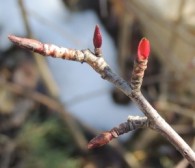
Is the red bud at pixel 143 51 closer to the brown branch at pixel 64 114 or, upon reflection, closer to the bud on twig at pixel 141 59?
the bud on twig at pixel 141 59

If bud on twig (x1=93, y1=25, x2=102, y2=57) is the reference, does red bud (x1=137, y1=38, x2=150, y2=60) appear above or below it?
below

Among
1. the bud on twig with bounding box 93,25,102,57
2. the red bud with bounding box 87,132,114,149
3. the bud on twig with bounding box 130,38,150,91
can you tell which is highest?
the bud on twig with bounding box 93,25,102,57

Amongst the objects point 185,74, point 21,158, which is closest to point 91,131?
point 21,158

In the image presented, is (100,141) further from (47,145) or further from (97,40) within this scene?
(47,145)

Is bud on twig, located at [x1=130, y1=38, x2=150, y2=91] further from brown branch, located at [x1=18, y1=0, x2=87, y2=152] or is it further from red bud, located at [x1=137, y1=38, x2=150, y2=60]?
brown branch, located at [x1=18, y1=0, x2=87, y2=152]

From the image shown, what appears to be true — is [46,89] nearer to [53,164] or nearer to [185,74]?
[53,164]

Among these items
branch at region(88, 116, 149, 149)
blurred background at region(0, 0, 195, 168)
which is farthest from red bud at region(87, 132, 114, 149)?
blurred background at region(0, 0, 195, 168)

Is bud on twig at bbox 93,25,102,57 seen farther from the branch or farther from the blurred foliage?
the blurred foliage

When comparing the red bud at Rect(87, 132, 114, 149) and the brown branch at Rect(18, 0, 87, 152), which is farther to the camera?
the brown branch at Rect(18, 0, 87, 152)
